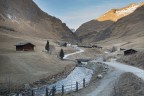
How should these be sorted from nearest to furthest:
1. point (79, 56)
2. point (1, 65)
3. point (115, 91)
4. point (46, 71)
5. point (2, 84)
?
point (115, 91), point (2, 84), point (1, 65), point (46, 71), point (79, 56)

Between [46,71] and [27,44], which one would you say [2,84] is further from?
[27,44]

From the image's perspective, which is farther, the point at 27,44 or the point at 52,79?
the point at 27,44

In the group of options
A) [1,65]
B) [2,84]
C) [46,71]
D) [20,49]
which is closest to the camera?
[2,84]

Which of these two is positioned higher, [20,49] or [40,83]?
[20,49]

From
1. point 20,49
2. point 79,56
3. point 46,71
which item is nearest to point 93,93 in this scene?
point 46,71

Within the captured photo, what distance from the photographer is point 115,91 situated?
114ft

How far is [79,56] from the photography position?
123188 millimetres

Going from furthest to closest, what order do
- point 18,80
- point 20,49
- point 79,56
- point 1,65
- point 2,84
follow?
point 79,56
point 20,49
point 1,65
point 18,80
point 2,84

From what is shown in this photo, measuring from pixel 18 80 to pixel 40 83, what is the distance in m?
4.34

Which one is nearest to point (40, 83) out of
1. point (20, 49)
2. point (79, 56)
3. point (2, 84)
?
point (2, 84)

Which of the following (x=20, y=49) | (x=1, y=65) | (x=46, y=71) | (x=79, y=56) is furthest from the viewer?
(x=79, y=56)

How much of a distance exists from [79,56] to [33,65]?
55005 millimetres

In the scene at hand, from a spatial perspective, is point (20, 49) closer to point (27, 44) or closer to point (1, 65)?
point (27, 44)

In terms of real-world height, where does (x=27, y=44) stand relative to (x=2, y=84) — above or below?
above
